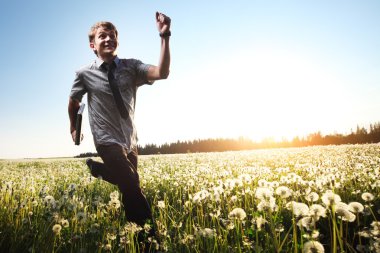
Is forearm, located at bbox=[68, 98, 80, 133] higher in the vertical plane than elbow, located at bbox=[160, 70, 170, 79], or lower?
lower

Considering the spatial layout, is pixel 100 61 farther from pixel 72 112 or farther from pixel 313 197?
pixel 313 197

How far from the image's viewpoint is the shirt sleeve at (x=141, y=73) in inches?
163

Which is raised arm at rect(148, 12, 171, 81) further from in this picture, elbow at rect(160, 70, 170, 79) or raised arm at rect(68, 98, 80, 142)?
raised arm at rect(68, 98, 80, 142)

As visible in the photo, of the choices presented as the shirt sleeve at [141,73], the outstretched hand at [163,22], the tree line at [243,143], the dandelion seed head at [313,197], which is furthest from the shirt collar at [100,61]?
the tree line at [243,143]

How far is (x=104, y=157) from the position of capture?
388 centimetres

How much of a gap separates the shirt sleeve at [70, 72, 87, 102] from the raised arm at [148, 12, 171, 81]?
1.21m

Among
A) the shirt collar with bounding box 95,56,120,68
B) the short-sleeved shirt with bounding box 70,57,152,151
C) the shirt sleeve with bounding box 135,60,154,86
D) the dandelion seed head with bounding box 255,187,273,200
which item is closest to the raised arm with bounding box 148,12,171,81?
the shirt sleeve with bounding box 135,60,154,86

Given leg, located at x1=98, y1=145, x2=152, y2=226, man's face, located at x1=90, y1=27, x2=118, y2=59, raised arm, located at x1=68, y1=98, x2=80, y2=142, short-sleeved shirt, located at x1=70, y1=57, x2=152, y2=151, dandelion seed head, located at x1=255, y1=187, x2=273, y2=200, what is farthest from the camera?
raised arm, located at x1=68, y1=98, x2=80, y2=142

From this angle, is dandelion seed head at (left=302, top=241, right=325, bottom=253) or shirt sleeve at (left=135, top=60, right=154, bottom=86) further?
shirt sleeve at (left=135, top=60, right=154, bottom=86)

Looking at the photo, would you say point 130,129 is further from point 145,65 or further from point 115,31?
point 115,31

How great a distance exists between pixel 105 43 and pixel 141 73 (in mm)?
665

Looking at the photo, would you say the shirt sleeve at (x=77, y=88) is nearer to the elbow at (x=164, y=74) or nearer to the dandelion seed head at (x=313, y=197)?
the elbow at (x=164, y=74)

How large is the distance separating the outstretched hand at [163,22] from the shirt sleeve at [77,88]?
62.0 inches

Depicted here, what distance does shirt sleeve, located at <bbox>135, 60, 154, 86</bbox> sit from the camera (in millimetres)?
4137
